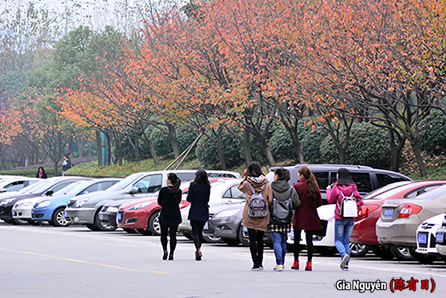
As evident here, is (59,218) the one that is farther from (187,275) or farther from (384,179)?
(187,275)

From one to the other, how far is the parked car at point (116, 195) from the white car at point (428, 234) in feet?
33.7

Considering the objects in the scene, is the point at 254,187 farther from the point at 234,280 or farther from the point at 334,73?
the point at 334,73

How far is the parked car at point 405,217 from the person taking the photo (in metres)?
11.5

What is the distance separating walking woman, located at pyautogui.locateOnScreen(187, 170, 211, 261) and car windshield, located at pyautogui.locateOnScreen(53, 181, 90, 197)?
37.0ft

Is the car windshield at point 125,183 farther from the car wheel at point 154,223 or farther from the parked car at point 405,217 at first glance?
the parked car at point 405,217

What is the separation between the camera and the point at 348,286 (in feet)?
28.6

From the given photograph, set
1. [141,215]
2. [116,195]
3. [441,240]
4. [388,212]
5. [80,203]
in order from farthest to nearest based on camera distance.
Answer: [80,203], [116,195], [141,215], [388,212], [441,240]

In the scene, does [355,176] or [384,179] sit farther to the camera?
[384,179]

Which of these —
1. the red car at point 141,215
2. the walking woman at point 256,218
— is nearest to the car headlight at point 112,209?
the red car at point 141,215

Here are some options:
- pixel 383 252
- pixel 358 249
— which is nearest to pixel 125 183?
pixel 358 249

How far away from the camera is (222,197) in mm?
17250

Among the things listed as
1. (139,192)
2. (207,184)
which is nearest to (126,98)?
(139,192)

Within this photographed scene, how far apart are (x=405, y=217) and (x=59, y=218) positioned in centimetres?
1435

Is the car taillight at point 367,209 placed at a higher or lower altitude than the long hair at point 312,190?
lower
